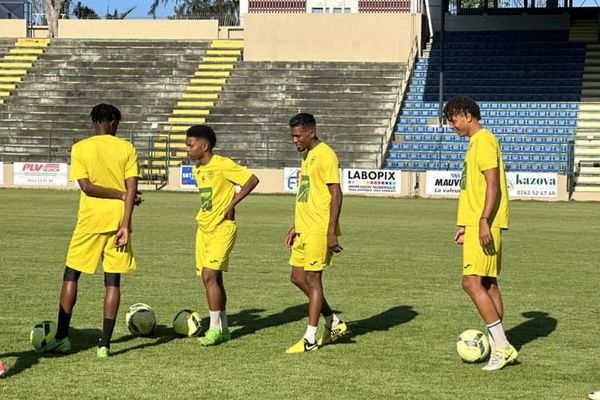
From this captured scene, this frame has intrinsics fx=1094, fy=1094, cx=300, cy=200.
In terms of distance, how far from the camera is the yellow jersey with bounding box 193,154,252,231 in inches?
378

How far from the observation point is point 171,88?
50156 mm

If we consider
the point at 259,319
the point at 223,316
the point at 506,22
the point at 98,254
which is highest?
the point at 506,22

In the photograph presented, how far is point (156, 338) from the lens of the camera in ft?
32.0

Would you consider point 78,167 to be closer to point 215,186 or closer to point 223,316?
point 215,186

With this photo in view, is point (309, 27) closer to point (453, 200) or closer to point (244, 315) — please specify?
point (453, 200)

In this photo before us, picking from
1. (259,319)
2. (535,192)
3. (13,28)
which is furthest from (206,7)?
(259,319)

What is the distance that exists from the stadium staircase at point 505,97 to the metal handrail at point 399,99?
28 centimetres

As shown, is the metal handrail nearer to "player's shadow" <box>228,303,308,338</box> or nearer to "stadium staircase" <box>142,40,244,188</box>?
"stadium staircase" <box>142,40,244,188</box>

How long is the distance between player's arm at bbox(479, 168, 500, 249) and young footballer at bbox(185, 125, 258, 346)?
225 cm

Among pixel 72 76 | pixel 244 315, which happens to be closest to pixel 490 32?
pixel 72 76

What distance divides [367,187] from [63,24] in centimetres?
2306

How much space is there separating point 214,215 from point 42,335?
1.79m

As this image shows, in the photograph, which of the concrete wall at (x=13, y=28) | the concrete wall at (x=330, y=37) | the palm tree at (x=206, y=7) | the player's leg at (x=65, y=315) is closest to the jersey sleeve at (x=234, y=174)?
the player's leg at (x=65, y=315)

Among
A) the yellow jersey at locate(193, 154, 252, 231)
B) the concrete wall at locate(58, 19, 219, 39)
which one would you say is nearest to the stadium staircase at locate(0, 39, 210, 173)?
the concrete wall at locate(58, 19, 219, 39)
